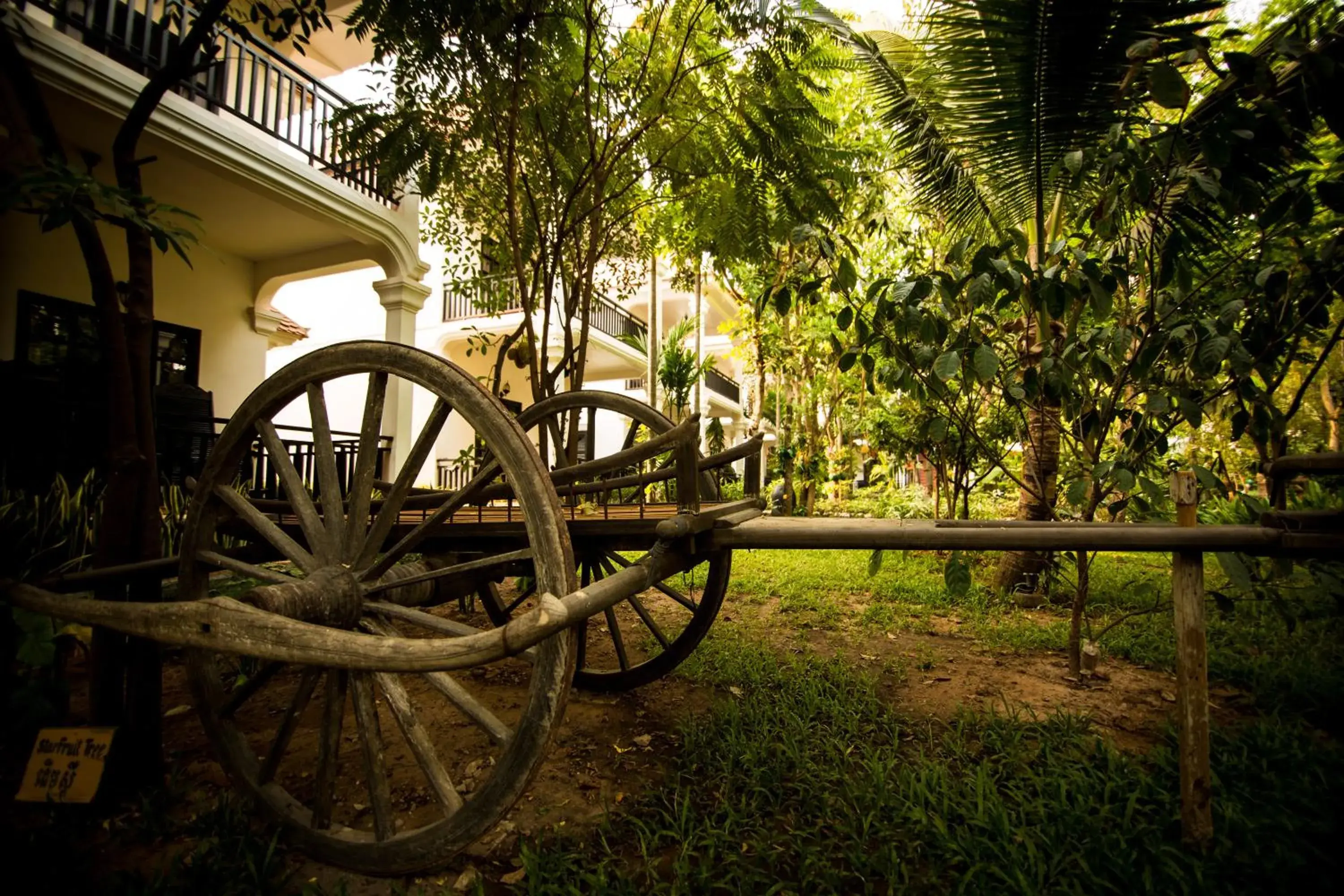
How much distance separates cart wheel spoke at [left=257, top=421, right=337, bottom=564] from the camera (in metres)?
1.80

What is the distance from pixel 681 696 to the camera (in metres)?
3.01

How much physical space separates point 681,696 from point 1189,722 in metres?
1.96

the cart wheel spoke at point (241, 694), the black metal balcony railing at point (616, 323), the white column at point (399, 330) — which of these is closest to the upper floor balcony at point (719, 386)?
the black metal balcony railing at point (616, 323)

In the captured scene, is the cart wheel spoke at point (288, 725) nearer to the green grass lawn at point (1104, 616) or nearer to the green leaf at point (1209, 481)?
the green leaf at point (1209, 481)

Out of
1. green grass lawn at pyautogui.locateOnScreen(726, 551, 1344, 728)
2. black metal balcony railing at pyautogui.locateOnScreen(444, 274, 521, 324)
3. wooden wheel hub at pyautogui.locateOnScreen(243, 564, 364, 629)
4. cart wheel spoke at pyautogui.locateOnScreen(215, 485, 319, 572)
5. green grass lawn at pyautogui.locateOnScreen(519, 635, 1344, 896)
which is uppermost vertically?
black metal balcony railing at pyautogui.locateOnScreen(444, 274, 521, 324)

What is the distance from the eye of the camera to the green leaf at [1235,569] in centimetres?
179

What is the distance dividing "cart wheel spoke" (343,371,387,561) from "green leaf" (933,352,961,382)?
6.33 feet

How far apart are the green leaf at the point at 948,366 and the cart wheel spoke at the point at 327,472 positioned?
210cm

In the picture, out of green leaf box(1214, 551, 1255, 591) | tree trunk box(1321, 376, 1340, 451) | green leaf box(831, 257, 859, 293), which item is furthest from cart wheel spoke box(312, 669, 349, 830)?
tree trunk box(1321, 376, 1340, 451)

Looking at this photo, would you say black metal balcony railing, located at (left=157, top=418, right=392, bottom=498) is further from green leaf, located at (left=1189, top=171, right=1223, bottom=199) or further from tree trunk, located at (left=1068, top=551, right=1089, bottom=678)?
green leaf, located at (left=1189, top=171, right=1223, bottom=199)

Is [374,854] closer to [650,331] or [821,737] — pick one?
[821,737]

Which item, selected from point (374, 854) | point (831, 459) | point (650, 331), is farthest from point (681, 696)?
point (831, 459)

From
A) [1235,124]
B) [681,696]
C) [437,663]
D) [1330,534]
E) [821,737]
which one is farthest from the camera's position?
[681,696]

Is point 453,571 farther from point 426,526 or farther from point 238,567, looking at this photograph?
point 238,567
